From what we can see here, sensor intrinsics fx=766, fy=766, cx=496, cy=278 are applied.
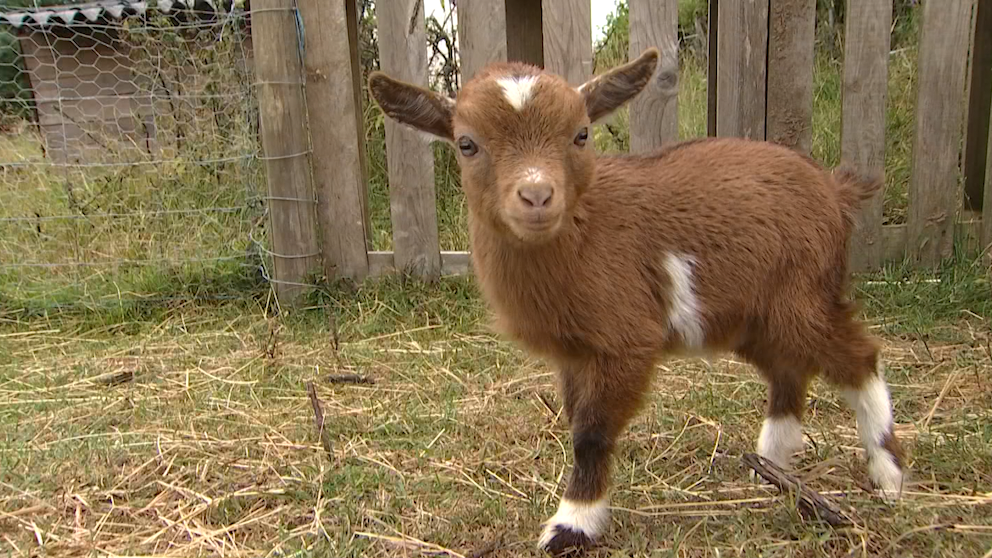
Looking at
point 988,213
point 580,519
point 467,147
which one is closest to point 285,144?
point 467,147

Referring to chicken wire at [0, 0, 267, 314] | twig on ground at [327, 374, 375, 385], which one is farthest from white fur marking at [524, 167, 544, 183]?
chicken wire at [0, 0, 267, 314]

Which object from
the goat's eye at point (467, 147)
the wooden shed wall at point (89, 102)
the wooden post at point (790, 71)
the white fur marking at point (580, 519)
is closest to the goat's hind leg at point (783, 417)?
the white fur marking at point (580, 519)

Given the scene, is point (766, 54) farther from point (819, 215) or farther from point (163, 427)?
point (163, 427)

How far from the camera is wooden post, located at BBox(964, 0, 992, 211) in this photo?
453 cm

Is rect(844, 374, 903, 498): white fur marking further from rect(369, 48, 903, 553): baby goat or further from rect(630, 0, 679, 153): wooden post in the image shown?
rect(630, 0, 679, 153): wooden post

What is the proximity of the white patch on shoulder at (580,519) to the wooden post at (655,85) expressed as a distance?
2426mm

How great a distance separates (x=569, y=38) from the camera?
4172 millimetres

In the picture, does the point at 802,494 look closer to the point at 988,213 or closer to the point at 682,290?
the point at 682,290

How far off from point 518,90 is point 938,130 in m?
3.09

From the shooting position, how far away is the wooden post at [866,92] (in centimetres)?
408

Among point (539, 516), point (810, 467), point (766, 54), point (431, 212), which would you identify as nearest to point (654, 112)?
point (766, 54)

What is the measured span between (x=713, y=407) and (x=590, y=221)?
49.2 inches

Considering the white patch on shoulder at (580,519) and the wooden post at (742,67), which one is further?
the wooden post at (742,67)

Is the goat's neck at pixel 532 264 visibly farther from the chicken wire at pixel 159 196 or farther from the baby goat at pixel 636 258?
the chicken wire at pixel 159 196
